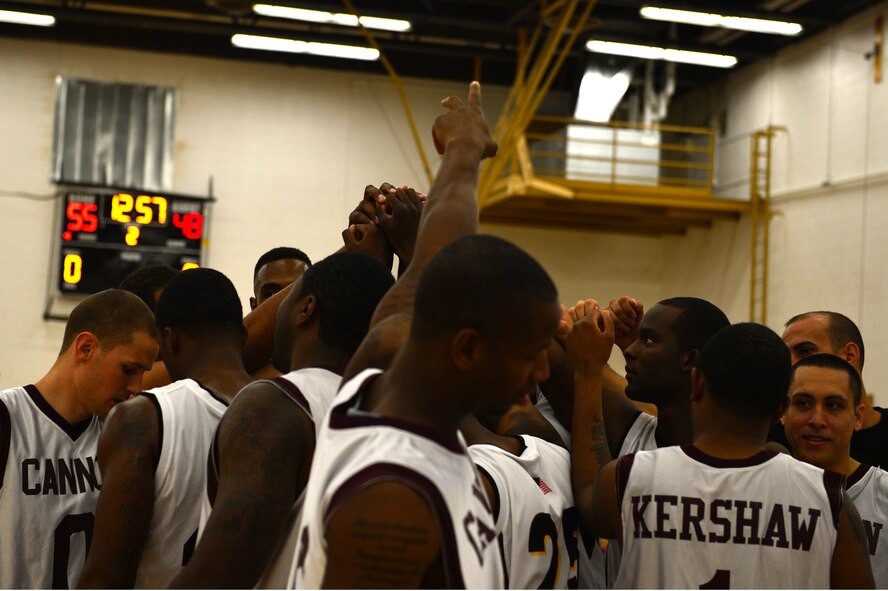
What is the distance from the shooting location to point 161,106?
1822 centimetres

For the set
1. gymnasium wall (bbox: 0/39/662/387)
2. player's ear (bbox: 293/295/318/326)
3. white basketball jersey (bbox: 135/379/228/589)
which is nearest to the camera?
player's ear (bbox: 293/295/318/326)

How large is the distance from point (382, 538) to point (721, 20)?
Result: 1575cm

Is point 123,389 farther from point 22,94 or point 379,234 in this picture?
point 22,94

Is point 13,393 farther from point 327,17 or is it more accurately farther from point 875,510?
point 327,17

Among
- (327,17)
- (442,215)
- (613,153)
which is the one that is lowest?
(442,215)

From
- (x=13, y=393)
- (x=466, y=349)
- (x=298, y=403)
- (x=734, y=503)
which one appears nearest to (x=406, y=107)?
(x=13, y=393)

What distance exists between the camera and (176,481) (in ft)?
10.7

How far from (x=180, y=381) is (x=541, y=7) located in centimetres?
1501

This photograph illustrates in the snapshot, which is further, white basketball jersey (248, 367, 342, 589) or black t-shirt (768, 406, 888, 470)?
black t-shirt (768, 406, 888, 470)

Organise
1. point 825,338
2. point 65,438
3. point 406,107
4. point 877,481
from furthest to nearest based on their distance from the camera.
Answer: point 406,107 < point 825,338 < point 877,481 < point 65,438

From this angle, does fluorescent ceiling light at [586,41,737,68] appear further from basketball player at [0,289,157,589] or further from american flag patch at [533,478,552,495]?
american flag patch at [533,478,552,495]

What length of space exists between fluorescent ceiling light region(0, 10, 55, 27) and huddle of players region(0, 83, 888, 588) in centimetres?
1463

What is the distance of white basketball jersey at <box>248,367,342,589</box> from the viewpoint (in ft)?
8.71

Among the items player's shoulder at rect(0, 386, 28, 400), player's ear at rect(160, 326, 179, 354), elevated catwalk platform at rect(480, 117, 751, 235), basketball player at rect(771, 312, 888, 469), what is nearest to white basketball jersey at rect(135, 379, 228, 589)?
player's ear at rect(160, 326, 179, 354)
